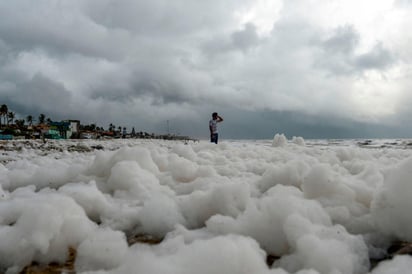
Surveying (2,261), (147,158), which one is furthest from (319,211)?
(147,158)

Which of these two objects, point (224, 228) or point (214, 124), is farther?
point (214, 124)

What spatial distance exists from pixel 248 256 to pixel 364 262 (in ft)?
2.14

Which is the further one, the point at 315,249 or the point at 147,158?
the point at 147,158

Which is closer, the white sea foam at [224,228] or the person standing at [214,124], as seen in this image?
the white sea foam at [224,228]

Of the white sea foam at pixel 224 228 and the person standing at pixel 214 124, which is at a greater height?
the person standing at pixel 214 124

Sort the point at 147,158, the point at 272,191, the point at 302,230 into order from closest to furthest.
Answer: the point at 302,230 < the point at 272,191 < the point at 147,158

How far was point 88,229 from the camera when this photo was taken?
87.9 inches

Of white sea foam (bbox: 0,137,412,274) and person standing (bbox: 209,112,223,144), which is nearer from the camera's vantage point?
white sea foam (bbox: 0,137,412,274)

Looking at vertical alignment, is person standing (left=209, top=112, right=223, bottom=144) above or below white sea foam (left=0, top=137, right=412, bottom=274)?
above

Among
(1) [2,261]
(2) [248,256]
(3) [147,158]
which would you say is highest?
(3) [147,158]

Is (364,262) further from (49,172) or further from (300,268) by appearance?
(49,172)

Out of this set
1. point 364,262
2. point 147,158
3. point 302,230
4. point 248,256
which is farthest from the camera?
point 147,158

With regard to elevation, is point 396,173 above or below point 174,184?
above

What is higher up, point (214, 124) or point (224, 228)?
point (214, 124)
